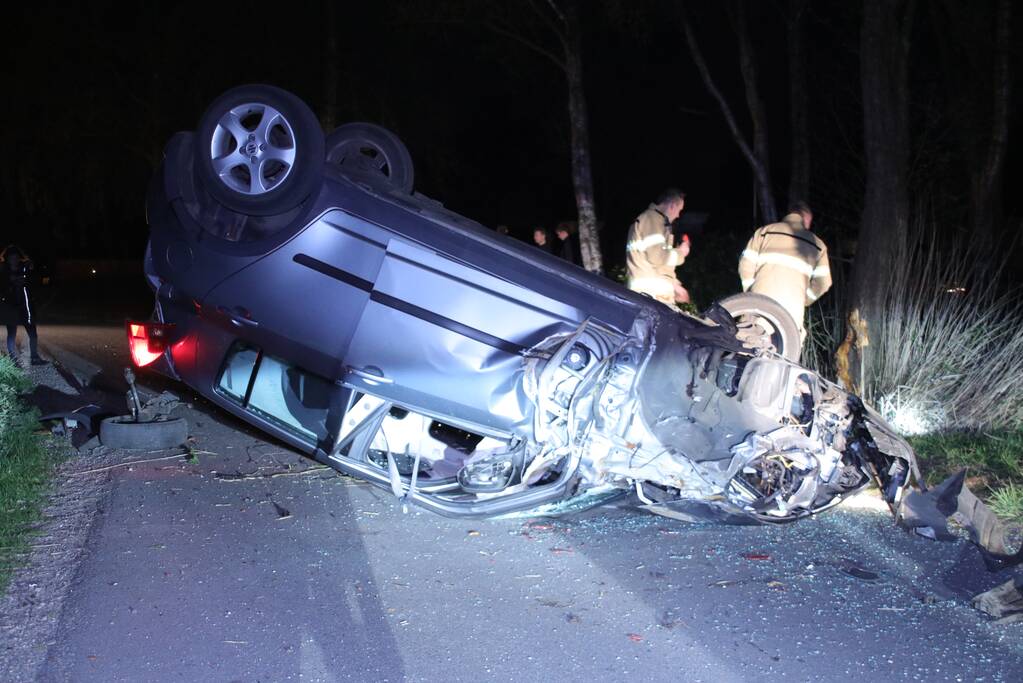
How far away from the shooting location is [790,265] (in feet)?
25.3

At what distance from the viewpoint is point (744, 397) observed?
5137 mm

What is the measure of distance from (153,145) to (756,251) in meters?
21.6

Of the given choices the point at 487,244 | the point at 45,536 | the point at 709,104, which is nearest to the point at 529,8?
the point at 487,244

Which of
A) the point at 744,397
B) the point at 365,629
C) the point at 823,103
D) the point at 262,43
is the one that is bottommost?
the point at 365,629

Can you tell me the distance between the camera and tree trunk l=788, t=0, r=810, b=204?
1480 centimetres

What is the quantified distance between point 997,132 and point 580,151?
6744 millimetres

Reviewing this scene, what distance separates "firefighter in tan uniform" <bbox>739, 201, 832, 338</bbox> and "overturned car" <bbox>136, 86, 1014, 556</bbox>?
7.97ft

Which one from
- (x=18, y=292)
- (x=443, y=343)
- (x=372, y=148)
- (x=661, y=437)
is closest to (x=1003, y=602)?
(x=661, y=437)

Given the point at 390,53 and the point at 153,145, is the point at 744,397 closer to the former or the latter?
the point at 390,53

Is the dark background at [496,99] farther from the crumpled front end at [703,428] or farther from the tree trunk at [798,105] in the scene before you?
the crumpled front end at [703,428]

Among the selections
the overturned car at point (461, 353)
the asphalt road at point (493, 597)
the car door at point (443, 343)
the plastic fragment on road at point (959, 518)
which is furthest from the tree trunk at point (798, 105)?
the car door at point (443, 343)

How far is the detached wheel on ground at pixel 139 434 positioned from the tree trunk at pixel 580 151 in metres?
7.73

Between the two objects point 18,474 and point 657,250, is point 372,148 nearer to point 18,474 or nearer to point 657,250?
point 657,250

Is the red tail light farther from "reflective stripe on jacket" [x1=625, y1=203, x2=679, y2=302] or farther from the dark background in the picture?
the dark background
